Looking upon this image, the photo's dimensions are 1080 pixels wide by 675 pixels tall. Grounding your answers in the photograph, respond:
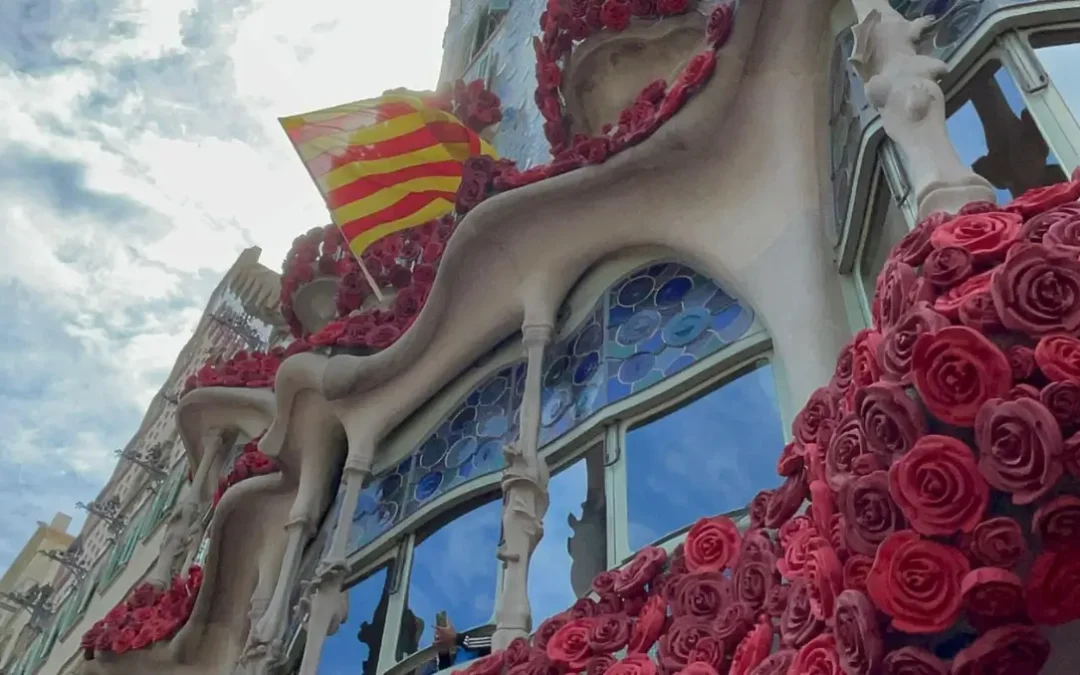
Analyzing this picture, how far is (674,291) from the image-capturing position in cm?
649

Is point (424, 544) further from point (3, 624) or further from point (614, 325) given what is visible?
point (3, 624)

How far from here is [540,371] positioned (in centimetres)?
647

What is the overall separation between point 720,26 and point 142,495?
15.6 metres

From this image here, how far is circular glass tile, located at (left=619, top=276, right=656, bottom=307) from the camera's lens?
6.63 metres

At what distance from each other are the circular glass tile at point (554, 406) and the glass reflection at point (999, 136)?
2873 mm

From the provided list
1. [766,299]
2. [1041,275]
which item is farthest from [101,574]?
[1041,275]

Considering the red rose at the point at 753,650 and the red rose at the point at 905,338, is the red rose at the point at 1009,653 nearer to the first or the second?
the red rose at the point at 905,338

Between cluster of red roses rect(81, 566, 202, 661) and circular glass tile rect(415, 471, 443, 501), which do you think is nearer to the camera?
circular glass tile rect(415, 471, 443, 501)

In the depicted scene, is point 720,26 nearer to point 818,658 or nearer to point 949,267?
point 949,267

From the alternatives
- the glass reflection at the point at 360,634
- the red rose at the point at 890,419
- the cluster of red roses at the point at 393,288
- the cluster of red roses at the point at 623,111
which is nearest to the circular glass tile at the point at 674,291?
the cluster of red roses at the point at 623,111

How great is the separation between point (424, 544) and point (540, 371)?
149 cm

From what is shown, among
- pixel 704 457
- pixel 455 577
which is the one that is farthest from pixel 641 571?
pixel 455 577

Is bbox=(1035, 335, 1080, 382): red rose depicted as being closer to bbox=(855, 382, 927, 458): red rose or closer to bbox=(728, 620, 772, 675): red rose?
bbox=(855, 382, 927, 458): red rose

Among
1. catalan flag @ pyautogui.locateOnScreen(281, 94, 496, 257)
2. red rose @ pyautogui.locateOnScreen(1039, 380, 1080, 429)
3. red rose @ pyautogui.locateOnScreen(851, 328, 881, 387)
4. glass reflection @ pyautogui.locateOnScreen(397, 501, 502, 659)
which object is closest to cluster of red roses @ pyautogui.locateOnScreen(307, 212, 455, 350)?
catalan flag @ pyautogui.locateOnScreen(281, 94, 496, 257)
